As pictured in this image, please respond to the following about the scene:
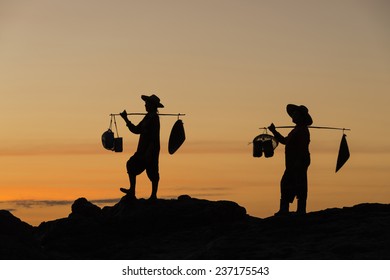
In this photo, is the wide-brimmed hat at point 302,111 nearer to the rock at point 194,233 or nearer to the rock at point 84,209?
the rock at point 194,233

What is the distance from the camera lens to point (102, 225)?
25.7 metres

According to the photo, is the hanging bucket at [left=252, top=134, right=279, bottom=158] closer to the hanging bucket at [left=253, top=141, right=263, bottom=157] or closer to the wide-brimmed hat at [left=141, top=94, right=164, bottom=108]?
the hanging bucket at [left=253, top=141, right=263, bottom=157]

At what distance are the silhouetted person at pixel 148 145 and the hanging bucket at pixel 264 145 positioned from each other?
2679mm

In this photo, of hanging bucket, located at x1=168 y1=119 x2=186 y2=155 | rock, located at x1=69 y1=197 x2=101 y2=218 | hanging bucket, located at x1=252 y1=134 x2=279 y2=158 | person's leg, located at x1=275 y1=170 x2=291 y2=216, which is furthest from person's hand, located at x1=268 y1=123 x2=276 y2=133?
rock, located at x1=69 y1=197 x2=101 y2=218

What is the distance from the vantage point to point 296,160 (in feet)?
78.2

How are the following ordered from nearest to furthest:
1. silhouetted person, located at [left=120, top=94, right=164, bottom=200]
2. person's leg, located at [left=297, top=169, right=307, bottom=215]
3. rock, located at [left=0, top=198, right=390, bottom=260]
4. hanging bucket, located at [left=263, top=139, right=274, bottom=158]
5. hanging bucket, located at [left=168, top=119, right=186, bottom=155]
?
1. rock, located at [left=0, top=198, right=390, bottom=260]
2. person's leg, located at [left=297, top=169, right=307, bottom=215]
3. hanging bucket, located at [left=263, top=139, right=274, bottom=158]
4. silhouetted person, located at [left=120, top=94, right=164, bottom=200]
5. hanging bucket, located at [left=168, top=119, right=186, bottom=155]

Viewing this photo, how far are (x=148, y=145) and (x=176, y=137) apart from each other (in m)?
0.76

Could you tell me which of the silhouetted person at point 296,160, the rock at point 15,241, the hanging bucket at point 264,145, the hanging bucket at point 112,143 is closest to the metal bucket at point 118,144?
the hanging bucket at point 112,143

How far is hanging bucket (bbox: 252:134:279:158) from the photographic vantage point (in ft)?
79.7

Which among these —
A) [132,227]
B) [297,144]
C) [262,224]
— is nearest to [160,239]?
[132,227]

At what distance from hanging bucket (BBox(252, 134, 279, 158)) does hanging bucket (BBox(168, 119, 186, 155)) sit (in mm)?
2073

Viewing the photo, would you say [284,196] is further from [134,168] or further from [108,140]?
[108,140]

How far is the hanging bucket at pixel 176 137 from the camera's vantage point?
83.0 ft
